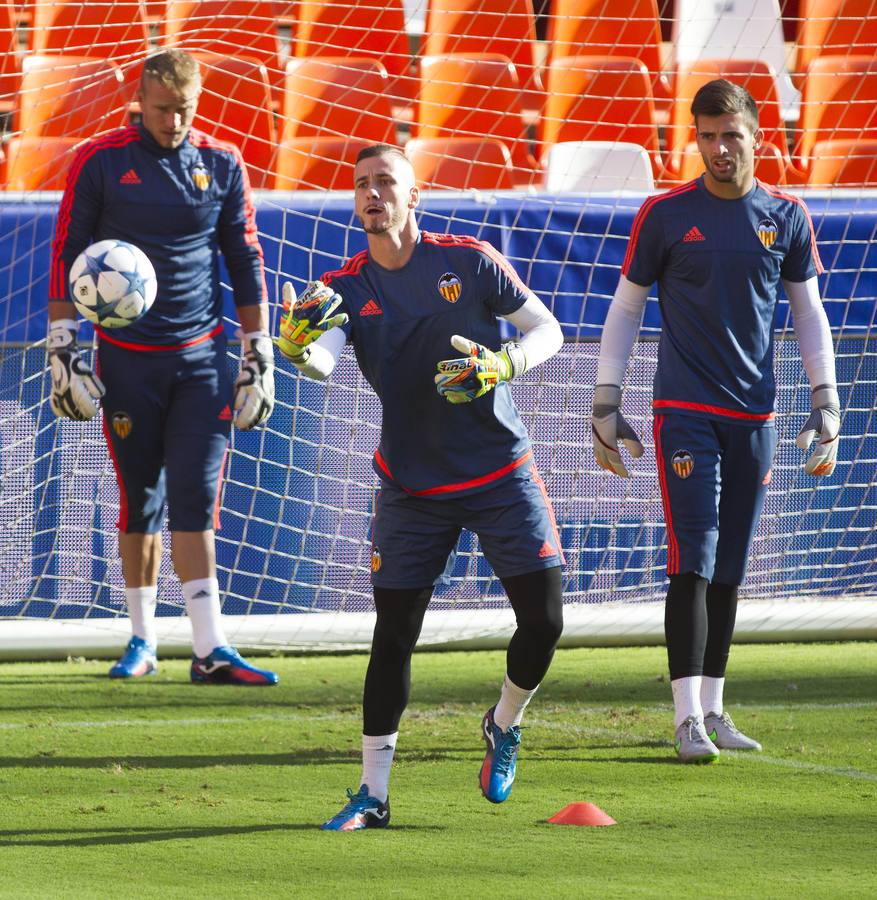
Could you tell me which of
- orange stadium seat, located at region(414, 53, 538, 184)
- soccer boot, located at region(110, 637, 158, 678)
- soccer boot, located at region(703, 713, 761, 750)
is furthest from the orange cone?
orange stadium seat, located at region(414, 53, 538, 184)

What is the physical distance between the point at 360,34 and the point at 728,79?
2131 millimetres

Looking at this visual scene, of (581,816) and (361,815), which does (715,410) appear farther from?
(361,815)

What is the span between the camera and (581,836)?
11.4 ft

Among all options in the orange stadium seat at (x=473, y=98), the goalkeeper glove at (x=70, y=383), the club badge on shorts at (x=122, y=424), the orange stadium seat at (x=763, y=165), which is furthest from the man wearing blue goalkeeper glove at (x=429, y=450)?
the orange stadium seat at (x=473, y=98)

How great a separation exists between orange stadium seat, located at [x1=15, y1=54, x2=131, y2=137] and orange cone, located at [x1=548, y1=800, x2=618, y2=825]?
14.2 feet

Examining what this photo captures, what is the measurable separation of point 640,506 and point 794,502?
26.4 inches

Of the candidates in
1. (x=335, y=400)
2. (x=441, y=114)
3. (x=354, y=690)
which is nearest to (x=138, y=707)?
(x=354, y=690)

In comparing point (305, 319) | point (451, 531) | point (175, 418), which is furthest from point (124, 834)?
point (175, 418)

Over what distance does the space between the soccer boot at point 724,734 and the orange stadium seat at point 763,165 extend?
374 centimetres

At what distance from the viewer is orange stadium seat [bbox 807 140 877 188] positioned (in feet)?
25.1

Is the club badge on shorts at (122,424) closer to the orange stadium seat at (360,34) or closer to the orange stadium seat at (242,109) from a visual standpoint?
the orange stadium seat at (242,109)

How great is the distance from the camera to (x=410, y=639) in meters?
3.71

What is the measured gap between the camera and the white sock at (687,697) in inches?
172

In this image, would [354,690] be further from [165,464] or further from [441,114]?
[441,114]
